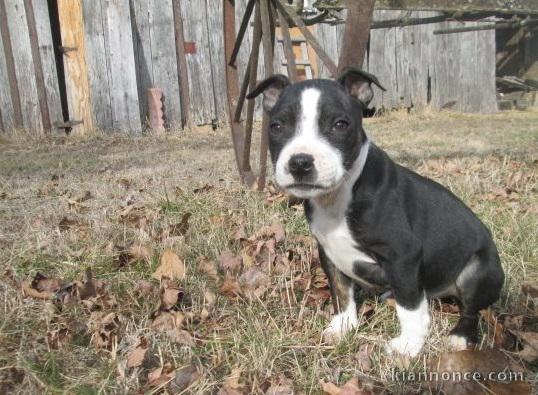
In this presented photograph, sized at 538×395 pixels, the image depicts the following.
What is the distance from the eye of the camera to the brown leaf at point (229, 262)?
117 inches

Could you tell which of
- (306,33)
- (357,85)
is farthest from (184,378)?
(306,33)

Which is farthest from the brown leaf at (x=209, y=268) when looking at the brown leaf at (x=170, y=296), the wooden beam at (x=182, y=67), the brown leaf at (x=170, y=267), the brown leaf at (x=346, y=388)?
the wooden beam at (x=182, y=67)

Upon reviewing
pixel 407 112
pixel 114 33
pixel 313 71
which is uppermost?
pixel 114 33

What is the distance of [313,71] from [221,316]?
31.2 ft

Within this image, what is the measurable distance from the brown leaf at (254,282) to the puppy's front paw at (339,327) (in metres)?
0.39

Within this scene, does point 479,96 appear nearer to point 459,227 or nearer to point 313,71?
point 313,71

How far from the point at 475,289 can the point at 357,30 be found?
5.29 ft

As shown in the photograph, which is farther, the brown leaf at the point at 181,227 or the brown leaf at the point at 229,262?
the brown leaf at the point at 181,227

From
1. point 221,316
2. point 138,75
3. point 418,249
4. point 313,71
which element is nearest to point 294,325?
point 221,316

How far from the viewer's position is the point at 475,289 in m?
2.41

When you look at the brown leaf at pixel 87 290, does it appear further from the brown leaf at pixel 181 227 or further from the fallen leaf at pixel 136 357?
the brown leaf at pixel 181 227

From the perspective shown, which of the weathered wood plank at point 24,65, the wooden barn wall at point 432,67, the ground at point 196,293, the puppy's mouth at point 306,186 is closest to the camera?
the ground at point 196,293

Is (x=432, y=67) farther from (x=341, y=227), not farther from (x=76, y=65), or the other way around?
(x=341, y=227)

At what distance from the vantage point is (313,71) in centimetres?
1140
